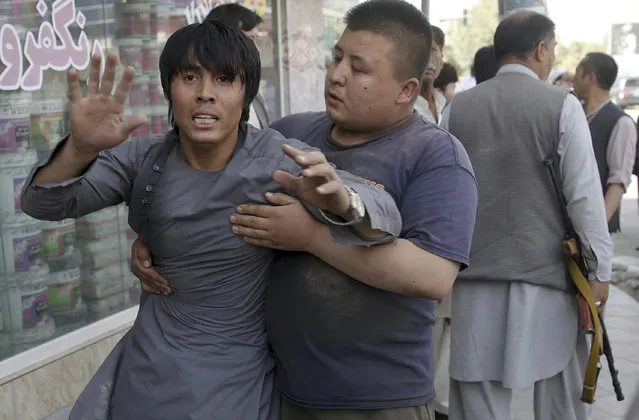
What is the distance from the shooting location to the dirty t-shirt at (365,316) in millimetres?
1881

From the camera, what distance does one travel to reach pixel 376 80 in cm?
196

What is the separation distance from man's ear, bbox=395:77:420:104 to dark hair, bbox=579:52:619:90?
426 centimetres

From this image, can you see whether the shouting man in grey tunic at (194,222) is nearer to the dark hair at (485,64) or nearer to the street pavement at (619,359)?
the street pavement at (619,359)

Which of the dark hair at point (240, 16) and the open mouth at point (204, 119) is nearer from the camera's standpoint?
the open mouth at point (204, 119)

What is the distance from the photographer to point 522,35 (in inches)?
134

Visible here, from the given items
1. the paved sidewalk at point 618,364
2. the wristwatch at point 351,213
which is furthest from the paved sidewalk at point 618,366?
the wristwatch at point 351,213

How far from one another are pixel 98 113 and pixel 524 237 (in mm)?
2076

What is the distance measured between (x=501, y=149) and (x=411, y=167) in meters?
1.47

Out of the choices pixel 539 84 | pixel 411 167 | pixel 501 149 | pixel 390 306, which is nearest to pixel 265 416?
pixel 390 306

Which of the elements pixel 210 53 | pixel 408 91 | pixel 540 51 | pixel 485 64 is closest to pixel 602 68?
pixel 485 64

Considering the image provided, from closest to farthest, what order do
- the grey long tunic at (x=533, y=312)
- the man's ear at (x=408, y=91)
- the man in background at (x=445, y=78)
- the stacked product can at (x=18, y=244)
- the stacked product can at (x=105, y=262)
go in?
the man's ear at (x=408, y=91), the grey long tunic at (x=533, y=312), the stacked product can at (x=18, y=244), the stacked product can at (x=105, y=262), the man in background at (x=445, y=78)

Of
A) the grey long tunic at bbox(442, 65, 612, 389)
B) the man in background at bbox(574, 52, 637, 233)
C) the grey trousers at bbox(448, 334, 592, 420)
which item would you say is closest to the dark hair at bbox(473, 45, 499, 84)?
the man in background at bbox(574, 52, 637, 233)

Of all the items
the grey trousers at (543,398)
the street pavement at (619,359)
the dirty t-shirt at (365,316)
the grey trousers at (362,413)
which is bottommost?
the street pavement at (619,359)

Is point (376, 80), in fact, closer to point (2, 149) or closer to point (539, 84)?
point (539, 84)
